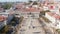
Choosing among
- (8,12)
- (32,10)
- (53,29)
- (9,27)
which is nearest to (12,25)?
(9,27)

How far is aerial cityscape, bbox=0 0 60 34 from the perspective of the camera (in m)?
2.55

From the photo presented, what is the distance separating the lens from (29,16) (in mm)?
2689

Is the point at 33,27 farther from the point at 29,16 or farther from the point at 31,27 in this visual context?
the point at 29,16

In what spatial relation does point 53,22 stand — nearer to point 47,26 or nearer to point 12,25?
point 47,26

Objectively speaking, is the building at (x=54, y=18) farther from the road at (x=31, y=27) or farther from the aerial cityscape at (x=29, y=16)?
the road at (x=31, y=27)

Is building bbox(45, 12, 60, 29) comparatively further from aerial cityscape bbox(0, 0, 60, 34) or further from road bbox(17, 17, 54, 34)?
road bbox(17, 17, 54, 34)

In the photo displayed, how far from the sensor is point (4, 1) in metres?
2.79

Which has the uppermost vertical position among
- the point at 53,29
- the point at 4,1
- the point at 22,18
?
the point at 4,1

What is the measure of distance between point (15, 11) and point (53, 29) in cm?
68

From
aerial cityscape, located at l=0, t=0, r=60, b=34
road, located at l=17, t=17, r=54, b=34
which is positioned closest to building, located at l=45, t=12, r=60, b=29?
aerial cityscape, located at l=0, t=0, r=60, b=34

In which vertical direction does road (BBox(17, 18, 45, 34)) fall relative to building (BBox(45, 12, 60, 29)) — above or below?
below

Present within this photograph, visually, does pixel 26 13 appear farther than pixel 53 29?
Yes

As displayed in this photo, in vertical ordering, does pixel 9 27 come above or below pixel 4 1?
below

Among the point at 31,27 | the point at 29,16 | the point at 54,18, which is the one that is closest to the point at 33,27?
the point at 31,27
